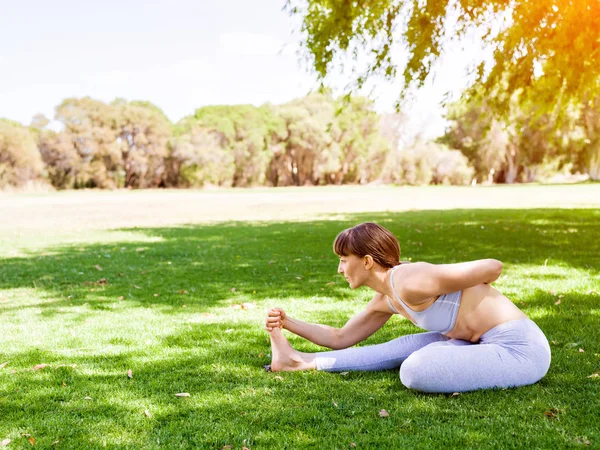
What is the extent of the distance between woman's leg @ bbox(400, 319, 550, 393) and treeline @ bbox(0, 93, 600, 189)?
6000cm

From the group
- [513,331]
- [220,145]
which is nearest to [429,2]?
[513,331]

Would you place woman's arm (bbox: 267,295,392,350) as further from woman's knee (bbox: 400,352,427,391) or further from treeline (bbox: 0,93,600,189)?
treeline (bbox: 0,93,600,189)

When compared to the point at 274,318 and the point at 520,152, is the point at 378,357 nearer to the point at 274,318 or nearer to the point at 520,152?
the point at 274,318

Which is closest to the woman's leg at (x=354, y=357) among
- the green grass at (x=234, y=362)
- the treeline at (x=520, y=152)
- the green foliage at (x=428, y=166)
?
the green grass at (x=234, y=362)

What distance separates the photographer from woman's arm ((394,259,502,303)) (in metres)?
3.89

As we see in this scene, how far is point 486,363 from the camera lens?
4.10m

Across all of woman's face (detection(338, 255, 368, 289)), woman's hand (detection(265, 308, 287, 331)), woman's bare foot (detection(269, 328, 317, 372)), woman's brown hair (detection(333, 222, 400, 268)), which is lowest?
woman's bare foot (detection(269, 328, 317, 372))

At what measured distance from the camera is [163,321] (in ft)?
22.7

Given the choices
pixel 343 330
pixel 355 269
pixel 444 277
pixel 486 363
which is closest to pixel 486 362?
pixel 486 363

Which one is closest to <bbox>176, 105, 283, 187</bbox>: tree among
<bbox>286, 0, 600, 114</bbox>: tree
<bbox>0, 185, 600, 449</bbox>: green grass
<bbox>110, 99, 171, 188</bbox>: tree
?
<bbox>110, 99, 171, 188</bbox>: tree

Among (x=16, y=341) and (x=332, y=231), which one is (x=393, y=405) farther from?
(x=332, y=231)

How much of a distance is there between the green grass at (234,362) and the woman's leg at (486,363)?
94 mm

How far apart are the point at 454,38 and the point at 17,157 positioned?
193 ft

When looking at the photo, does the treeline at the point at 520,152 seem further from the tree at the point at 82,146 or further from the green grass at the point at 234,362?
the green grass at the point at 234,362
